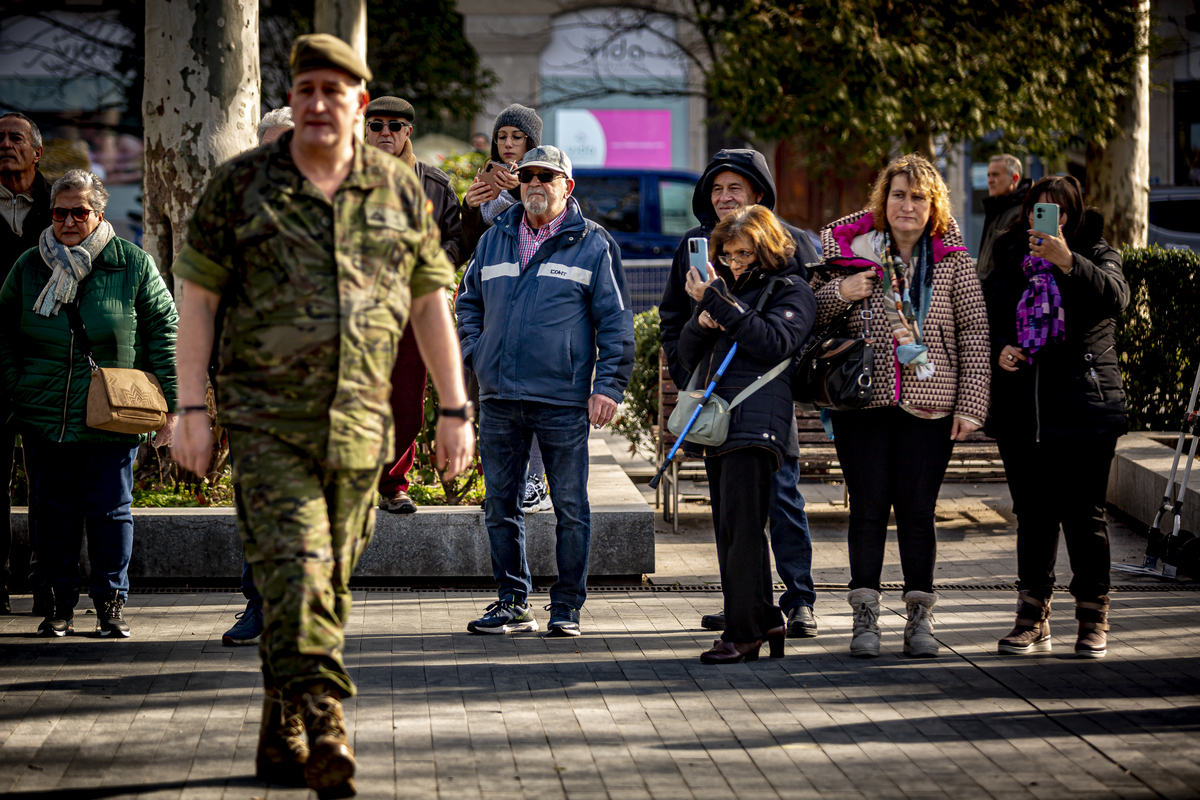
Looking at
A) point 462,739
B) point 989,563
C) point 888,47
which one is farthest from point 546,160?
point 888,47

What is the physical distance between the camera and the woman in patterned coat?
549 centimetres

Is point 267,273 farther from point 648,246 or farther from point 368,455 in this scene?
point 648,246

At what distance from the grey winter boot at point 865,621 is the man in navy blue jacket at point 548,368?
1.18m

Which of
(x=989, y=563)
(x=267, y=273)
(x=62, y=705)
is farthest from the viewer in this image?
(x=989, y=563)

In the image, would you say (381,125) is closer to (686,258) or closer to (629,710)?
(686,258)

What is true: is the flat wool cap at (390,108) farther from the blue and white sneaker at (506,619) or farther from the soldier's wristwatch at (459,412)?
the soldier's wristwatch at (459,412)

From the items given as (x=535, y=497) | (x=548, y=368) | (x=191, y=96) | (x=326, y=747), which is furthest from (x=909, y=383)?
(x=191, y=96)

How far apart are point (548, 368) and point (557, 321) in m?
0.21

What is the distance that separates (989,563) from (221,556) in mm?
4132

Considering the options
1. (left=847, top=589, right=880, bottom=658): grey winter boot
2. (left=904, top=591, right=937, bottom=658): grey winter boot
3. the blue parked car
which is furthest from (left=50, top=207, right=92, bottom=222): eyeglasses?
the blue parked car

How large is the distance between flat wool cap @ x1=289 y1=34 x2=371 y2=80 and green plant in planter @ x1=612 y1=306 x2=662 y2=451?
552 centimetres

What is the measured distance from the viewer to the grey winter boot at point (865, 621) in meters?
5.54

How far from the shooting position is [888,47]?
49.3 feet

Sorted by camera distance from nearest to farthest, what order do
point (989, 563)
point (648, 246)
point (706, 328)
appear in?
point (706, 328), point (989, 563), point (648, 246)
